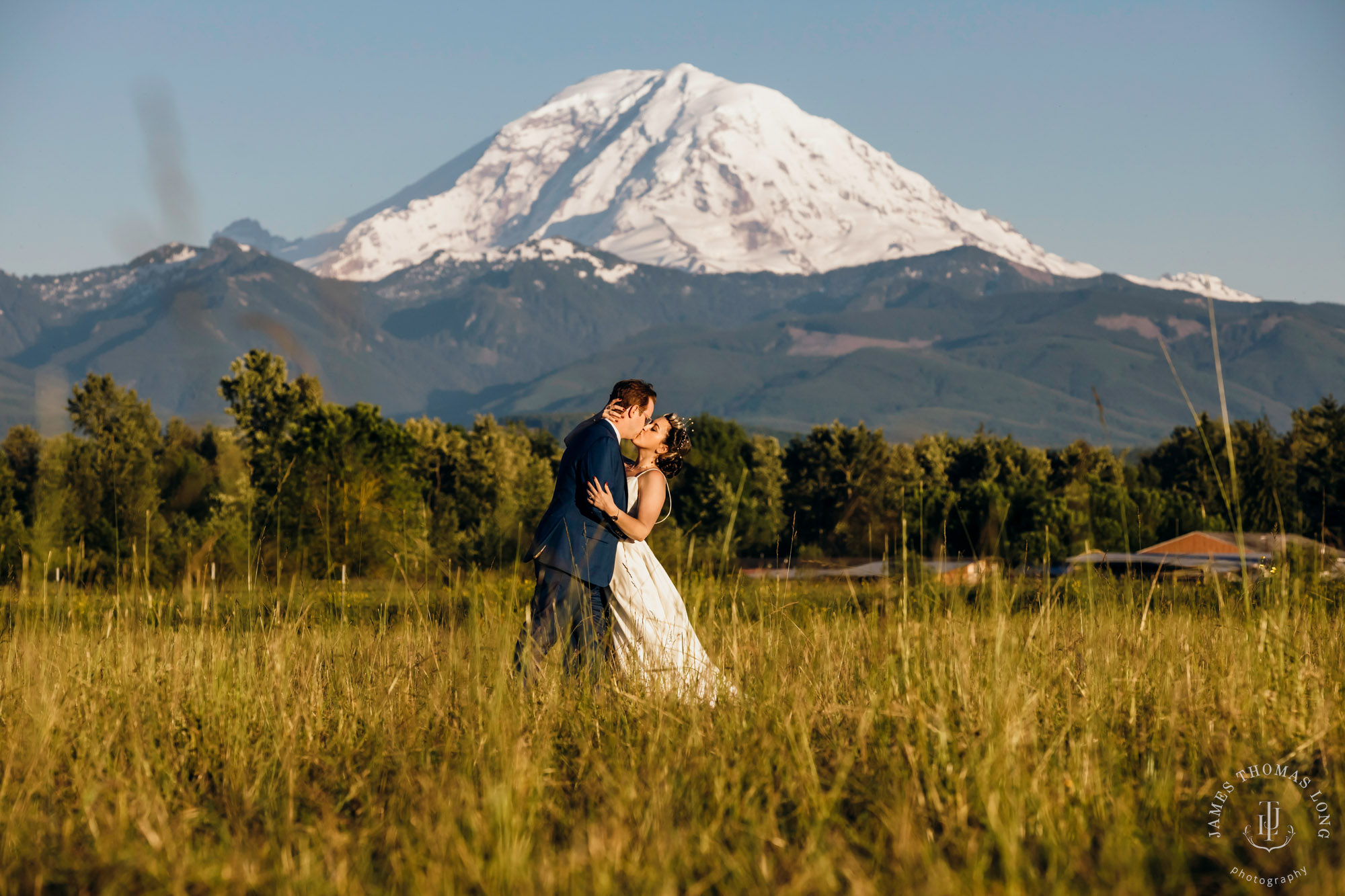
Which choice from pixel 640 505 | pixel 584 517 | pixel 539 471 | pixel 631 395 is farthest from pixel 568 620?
pixel 539 471

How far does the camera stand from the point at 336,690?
479 cm

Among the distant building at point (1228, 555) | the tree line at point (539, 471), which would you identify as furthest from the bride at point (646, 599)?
the tree line at point (539, 471)

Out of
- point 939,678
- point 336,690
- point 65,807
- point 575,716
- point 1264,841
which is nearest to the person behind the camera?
point 1264,841

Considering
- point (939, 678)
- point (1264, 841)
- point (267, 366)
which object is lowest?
point (1264, 841)

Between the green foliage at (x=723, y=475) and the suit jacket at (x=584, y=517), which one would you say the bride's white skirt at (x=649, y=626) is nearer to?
the suit jacket at (x=584, y=517)

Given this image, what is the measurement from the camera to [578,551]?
213 inches

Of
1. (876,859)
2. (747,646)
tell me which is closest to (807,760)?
(876,859)

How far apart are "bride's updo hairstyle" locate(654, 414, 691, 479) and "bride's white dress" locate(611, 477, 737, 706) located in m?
0.36

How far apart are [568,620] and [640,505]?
75 cm

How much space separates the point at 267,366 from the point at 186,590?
65.6m

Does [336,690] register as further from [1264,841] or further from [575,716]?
[1264,841]

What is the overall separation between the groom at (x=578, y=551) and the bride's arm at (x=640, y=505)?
7 centimetres

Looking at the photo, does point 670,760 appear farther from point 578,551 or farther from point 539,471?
point 539,471

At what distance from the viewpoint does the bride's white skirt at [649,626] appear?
4.84 metres
